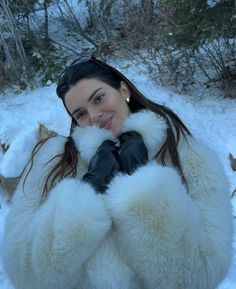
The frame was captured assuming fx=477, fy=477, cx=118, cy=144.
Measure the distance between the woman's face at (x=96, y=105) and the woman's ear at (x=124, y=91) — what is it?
0.21 feet

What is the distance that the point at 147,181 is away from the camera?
1701 mm

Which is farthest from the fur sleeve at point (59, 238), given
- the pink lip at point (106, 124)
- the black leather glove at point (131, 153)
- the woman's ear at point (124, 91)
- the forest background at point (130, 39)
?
the forest background at point (130, 39)

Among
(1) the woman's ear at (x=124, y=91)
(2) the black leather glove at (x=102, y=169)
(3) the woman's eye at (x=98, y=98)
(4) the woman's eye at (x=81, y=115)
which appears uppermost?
(3) the woman's eye at (x=98, y=98)

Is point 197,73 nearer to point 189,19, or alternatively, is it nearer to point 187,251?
point 189,19

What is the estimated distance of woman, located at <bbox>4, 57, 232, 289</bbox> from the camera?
5.42 ft

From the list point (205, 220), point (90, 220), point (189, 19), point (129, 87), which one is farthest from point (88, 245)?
point (189, 19)

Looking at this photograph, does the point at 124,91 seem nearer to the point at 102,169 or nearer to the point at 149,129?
the point at 149,129

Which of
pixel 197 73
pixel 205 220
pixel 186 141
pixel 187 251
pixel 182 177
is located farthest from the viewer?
pixel 197 73

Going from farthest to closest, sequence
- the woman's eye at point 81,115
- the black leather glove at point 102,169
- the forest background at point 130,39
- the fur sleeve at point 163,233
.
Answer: the forest background at point 130,39, the woman's eye at point 81,115, the black leather glove at point 102,169, the fur sleeve at point 163,233

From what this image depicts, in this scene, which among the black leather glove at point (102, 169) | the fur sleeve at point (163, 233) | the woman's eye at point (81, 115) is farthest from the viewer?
the woman's eye at point (81, 115)

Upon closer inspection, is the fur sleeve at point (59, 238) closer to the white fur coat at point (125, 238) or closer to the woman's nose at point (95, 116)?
the white fur coat at point (125, 238)

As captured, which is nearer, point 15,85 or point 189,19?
point 189,19

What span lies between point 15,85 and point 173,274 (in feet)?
22.3

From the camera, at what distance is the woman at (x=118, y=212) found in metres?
1.65
